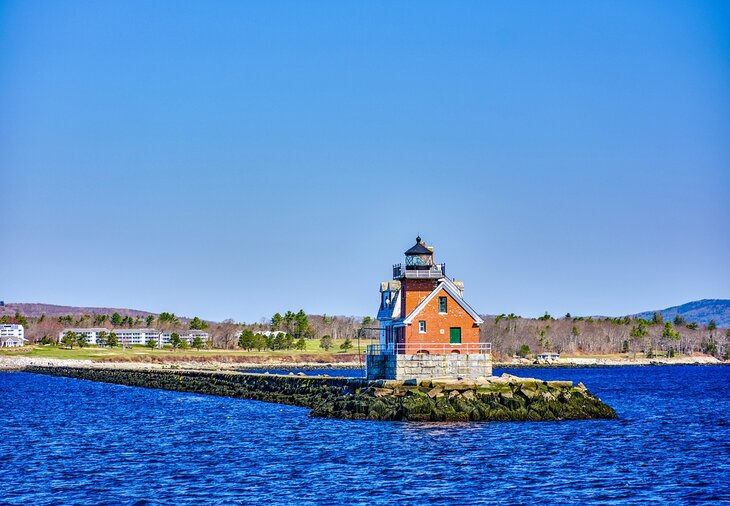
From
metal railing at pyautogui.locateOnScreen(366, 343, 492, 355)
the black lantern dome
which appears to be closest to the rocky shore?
metal railing at pyautogui.locateOnScreen(366, 343, 492, 355)

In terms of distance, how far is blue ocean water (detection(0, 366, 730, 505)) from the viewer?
3384cm

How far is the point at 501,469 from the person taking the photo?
38.5 meters

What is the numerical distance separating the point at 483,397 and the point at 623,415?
40.4ft

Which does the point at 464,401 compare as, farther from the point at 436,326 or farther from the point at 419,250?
the point at 419,250

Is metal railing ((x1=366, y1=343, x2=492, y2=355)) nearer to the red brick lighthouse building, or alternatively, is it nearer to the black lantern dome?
the red brick lighthouse building

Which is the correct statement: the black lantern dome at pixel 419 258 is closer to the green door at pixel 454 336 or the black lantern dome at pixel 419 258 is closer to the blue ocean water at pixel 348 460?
the green door at pixel 454 336

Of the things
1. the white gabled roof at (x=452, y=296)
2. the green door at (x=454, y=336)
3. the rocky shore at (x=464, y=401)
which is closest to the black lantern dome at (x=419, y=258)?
the white gabled roof at (x=452, y=296)

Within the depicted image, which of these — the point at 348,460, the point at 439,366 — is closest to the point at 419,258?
the point at 439,366

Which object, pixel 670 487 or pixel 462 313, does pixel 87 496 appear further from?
pixel 462 313

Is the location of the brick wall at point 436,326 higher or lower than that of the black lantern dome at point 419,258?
lower

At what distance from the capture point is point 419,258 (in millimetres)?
62375

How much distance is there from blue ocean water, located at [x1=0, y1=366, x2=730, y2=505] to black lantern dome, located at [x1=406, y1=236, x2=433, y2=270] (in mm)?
11564

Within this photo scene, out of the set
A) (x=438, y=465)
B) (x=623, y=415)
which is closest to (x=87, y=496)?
(x=438, y=465)

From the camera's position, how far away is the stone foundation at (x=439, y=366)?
5875 centimetres
